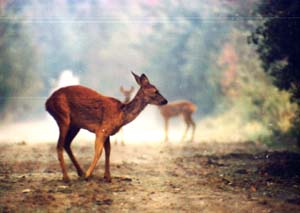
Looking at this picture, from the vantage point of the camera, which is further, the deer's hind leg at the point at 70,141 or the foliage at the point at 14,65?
the foliage at the point at 14,65

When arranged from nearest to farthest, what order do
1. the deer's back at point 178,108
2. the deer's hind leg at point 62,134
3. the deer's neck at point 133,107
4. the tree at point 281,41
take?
the deer's hind leg at point 62,134, the deer's neck at point 133,107, the tree at point 281,41, the deer's back at point 178,108

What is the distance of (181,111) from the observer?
25.1 ft

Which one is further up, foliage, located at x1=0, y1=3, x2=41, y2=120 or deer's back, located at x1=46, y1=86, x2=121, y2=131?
foliage, located at x1=0, y1=3, x2=41, y2=120

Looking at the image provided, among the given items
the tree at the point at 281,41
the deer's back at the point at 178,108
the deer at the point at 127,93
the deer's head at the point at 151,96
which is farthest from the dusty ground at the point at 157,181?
the tree at the point at 281,41

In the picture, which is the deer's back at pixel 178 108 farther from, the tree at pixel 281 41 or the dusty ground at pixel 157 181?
the tree at pixel 281 41

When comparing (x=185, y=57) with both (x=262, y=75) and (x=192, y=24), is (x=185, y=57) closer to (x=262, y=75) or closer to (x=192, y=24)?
(x=192, y=24)

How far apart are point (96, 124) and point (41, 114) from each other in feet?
3.56

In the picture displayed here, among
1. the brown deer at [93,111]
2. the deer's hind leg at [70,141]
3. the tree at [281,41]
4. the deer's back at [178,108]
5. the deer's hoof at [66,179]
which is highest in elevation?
the tree at [281,41]

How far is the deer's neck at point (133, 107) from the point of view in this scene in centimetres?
575

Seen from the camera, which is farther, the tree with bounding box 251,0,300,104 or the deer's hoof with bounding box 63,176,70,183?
the tree with bounding box 251,0,300,104

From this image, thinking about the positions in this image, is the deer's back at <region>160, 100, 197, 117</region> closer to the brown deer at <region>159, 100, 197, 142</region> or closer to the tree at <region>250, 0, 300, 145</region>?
the brown deer at <region>159, 100, 197, 142</region>

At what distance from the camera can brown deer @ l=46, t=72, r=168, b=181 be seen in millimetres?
5633

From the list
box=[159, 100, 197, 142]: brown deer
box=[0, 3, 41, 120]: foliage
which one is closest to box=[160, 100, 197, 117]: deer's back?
box=[159, 100, 197, 142]: brown deer

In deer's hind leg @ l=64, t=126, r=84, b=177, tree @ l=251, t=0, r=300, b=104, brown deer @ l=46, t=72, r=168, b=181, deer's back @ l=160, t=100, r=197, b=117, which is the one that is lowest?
deer's hind leg @ l=64, t=126, r=84, b=177
